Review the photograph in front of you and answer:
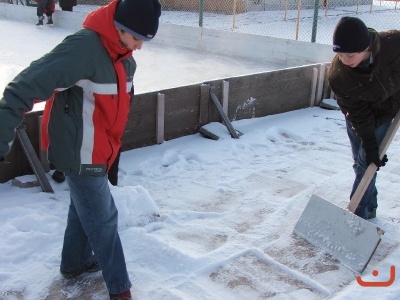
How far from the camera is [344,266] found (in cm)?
342

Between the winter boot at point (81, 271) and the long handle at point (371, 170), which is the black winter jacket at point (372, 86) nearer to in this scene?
the long handle at point (371, 170)

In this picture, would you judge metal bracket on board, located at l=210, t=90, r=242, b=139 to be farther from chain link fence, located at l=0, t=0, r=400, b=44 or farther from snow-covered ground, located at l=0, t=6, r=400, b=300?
chain link fence, located at l=0, t=0, r=400, b=44

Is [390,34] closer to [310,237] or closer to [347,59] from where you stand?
[347,59]

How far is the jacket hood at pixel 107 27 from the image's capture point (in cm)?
238

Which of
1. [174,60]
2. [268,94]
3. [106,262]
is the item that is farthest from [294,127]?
[174,60]

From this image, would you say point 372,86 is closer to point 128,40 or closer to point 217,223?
point 217,223

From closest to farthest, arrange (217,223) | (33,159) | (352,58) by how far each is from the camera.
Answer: (352,58) → (217,223) → (33,159)

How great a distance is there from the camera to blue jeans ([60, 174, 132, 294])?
8.61 feet

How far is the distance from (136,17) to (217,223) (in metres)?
2.01

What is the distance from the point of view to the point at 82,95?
244 centimetres

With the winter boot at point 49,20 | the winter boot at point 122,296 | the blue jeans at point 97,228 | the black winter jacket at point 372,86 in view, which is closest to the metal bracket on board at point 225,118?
the black winter jacket at point 372,86

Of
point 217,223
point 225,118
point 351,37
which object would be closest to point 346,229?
point 217,223

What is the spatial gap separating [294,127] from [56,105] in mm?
4395

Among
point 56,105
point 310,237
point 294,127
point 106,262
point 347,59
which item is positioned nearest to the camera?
point 56,105
